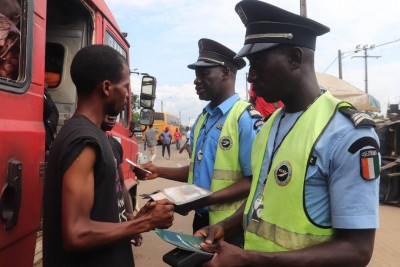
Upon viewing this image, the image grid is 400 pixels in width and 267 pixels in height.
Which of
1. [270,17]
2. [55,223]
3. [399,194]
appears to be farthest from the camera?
[399,194]

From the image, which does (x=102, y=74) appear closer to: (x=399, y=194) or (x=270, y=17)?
(x=270, y=17)

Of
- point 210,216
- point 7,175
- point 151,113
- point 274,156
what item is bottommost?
point 210,216

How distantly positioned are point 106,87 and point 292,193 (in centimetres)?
94

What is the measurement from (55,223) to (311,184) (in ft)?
3.42

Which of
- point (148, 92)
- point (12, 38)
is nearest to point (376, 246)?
point (148, 92)

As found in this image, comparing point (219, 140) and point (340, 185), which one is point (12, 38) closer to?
point (219, 140)

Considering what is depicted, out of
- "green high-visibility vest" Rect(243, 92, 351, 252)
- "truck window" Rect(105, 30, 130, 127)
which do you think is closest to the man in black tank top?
"green high-visibility vest" Rect(243, 92, 351, 252)

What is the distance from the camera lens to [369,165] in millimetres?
1349

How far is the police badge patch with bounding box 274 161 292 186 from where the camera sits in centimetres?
152

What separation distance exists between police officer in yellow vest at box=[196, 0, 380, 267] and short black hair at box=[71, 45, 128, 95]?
592 mm

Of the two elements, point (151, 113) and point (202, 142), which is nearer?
point (202, 142)

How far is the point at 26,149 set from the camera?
6.40 feet

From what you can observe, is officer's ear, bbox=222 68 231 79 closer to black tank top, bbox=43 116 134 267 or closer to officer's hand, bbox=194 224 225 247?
officer's hand, bbox=194 224 225 247

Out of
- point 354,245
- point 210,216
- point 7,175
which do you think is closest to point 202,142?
point 210,216
